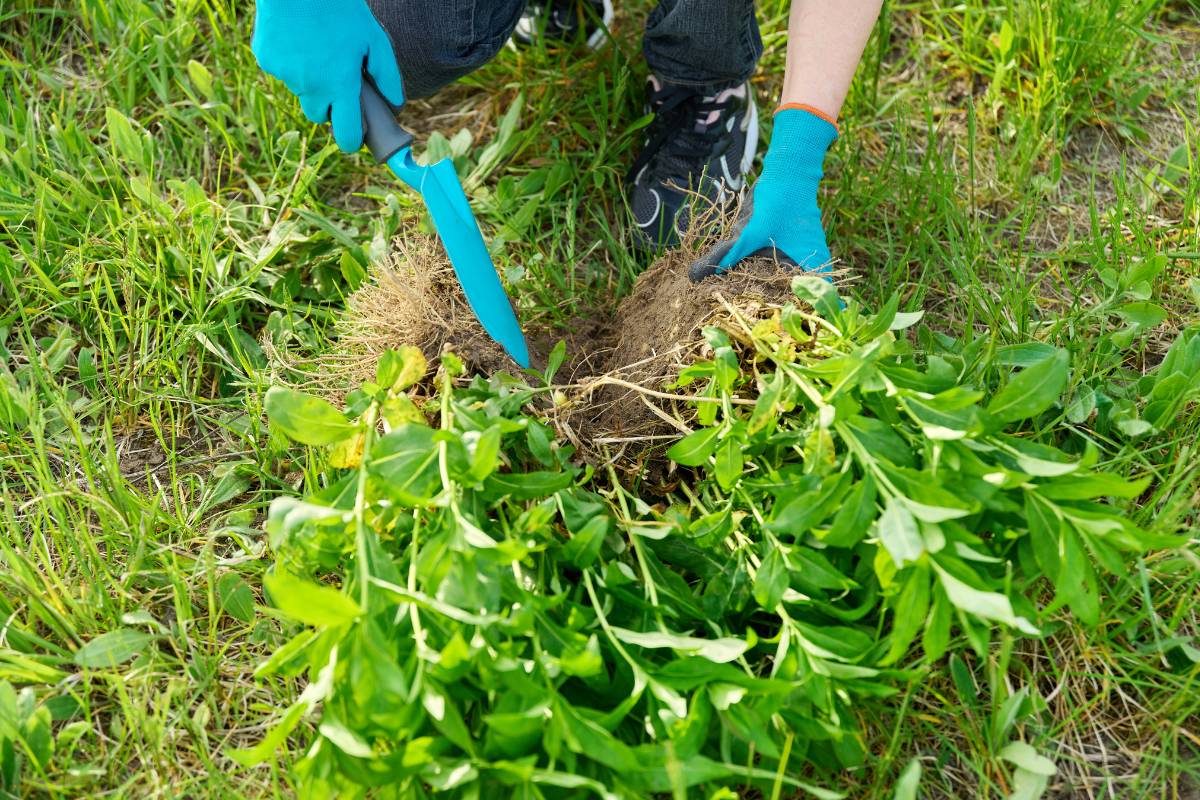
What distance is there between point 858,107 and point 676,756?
158 centimetres

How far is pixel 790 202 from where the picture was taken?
1695 mm

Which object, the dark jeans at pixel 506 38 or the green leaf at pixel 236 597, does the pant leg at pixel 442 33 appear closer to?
the dark jeans at pixel 506 38

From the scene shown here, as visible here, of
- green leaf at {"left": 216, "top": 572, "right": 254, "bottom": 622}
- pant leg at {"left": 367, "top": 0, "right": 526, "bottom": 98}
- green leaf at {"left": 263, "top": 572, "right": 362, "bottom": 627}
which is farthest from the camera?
pant leg at {"left": 367, "top": 0, "right": 526, "bottom": 98}

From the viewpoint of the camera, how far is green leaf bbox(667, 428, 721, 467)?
1.35 m

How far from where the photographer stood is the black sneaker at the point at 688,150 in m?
2.02

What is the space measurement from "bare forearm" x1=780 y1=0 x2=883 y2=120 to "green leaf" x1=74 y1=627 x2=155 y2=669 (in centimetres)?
139

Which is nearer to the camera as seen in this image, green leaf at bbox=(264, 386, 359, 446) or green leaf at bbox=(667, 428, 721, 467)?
green leaf at bbox=(264, 386, 359, 446)

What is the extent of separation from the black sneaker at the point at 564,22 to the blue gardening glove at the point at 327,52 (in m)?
0.65

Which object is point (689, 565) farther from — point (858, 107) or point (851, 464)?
point (858, 107)

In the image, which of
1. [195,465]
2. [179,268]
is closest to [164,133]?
[179,268]

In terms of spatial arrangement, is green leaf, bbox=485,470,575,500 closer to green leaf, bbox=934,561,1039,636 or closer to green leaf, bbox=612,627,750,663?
green leaf, bbox=612,627,750,663

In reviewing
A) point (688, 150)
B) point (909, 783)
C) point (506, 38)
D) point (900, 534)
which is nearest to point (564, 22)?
point (506, 38)

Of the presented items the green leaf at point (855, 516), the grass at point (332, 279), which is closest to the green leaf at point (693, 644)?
the green leaf at point (855, 516)

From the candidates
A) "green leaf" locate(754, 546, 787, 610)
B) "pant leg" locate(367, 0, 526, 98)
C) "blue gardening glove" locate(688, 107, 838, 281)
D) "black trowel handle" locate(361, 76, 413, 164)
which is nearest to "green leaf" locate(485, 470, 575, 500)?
"green leaf" locate(754, 546, 787, 610)
